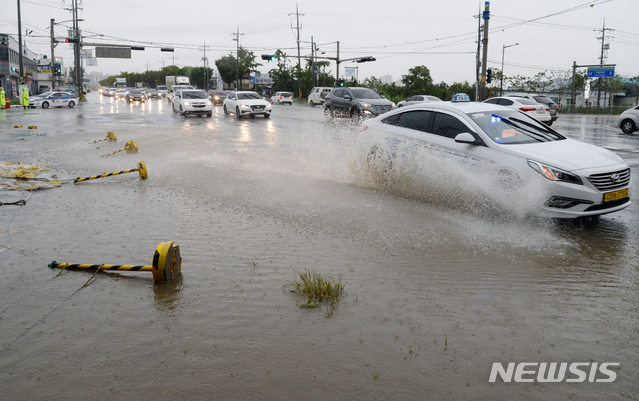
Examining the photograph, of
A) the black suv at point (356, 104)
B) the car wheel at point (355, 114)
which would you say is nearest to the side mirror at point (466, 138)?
the black suv at point (356, 104)

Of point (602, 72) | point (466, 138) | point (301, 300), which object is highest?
point (602, 72)

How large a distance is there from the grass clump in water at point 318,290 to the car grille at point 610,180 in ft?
11.6

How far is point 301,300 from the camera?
4148 millimetres

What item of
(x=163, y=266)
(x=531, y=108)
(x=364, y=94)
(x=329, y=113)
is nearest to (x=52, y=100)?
(x=329, y=113)

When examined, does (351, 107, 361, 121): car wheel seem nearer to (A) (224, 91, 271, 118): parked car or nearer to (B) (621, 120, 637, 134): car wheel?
(A) (224, 91, 271, 118): parked car

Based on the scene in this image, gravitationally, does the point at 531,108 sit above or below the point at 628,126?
above

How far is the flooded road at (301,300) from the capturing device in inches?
121

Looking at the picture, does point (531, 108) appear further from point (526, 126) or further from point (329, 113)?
point (526, 126)

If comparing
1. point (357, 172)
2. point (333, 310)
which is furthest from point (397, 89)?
point (333, 310)

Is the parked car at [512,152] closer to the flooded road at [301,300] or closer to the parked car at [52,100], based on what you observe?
the flooded road at [301,300]

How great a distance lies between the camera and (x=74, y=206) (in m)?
7.55

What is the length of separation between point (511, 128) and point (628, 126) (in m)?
16.8

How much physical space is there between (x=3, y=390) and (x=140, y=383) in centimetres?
78

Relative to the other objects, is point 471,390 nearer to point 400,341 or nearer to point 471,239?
point 400,341
